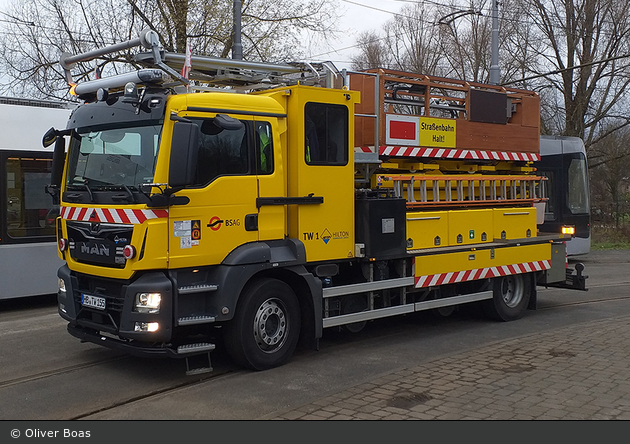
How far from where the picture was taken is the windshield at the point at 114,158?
6.80m

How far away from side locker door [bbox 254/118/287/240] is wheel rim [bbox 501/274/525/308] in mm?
4547

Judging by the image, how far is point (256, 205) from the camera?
731cm

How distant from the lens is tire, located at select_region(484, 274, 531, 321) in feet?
33.8

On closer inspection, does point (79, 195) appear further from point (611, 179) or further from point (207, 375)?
point (611, 179)

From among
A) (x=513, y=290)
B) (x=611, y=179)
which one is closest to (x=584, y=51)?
(x=611, y=179)

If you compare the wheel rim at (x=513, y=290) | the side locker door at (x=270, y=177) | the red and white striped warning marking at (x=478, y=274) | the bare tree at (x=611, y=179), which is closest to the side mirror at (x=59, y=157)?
the side locker door at (x=270, y=177)

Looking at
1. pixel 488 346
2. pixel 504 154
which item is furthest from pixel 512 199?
pixel 488 346

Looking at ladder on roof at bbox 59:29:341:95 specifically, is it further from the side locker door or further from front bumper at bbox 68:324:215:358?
front bumper at bbox 68:324:215:358

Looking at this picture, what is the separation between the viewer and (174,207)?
21.9 feet

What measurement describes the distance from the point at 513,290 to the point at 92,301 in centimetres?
652

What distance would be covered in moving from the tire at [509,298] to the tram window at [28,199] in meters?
6.99

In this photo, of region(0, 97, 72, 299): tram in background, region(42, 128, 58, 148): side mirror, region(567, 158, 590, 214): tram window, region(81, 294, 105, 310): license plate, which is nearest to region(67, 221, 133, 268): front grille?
region(81, 294, 105, 310): license plate

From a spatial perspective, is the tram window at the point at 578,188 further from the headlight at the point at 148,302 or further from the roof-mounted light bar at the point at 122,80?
the headlight at the point at 148,302

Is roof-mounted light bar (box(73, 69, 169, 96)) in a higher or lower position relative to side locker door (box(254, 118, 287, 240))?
higher
